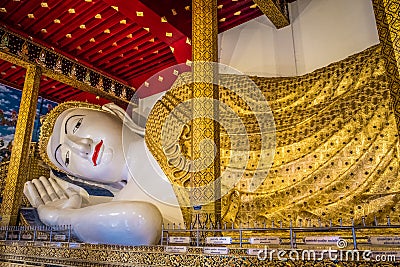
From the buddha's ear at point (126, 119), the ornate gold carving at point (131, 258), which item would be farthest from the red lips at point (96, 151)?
the ornate gold carving at point (131, 258)

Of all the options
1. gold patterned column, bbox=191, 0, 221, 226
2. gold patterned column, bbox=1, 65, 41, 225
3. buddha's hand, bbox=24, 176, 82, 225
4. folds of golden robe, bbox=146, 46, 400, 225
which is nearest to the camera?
gold patterned column, bbox=191, 0, 221, 226

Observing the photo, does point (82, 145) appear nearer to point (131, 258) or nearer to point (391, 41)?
point (131, 258)

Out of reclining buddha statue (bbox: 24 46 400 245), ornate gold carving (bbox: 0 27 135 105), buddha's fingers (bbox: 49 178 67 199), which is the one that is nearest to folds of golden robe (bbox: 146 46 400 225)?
reclining buddha statue (bbox: 24 46 400 245)

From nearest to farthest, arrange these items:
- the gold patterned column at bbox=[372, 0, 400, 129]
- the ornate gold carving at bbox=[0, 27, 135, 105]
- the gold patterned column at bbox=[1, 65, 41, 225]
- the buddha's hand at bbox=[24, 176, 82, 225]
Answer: the gold patterned column at bbox=[372, 0, 400, 129]
the buddha's hand at bbox=[24, 176, 82, 225]
the gold patterned column at bbox=[1, 65, 41, 225]
the ornate gold carving at bbox=[0, 27, 135, 105]

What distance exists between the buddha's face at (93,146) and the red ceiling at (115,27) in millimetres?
1514

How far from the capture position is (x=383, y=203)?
2152 mm

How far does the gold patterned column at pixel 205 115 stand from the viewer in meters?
2.14

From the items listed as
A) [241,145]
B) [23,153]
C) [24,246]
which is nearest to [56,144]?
[24,246]

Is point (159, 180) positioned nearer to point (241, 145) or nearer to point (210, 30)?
point (241, 145)

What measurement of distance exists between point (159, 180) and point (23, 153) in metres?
2.45

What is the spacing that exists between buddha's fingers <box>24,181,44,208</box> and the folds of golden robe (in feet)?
5.28

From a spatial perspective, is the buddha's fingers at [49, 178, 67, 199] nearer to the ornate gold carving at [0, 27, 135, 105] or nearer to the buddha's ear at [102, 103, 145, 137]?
the buddha's ear at [102, 103, 145, 137]

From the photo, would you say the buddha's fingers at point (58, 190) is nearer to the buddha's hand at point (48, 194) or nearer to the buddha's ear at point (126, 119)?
the buddha's hand at point (48, 194)

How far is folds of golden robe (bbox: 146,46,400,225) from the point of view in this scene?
7.43 feet
